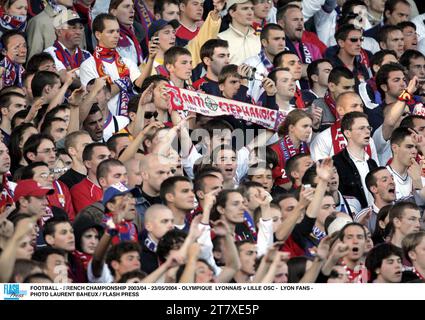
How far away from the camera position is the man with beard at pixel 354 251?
1311cm

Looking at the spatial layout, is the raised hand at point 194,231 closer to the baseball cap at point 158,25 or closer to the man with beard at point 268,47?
the man with beard at point 268,47

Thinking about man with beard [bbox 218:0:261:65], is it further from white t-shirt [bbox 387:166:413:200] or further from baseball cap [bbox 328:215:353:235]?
baseball cap [bbox 328:215:353:235]

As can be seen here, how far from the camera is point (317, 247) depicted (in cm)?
1332

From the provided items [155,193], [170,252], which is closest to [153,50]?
[155,193]

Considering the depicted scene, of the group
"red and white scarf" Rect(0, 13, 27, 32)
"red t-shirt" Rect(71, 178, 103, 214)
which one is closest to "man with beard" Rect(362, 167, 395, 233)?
"red t-shirt" Rect(71, 178, 103, 214)

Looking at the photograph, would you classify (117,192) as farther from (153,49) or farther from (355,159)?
(355,159)

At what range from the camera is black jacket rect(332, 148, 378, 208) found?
1487cm

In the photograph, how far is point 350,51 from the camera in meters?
17.1

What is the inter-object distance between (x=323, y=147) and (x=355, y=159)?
373 millimetres

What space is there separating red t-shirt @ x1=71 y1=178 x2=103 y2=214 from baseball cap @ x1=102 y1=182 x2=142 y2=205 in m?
0.29

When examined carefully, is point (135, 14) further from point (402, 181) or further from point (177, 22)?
point (402, 181)

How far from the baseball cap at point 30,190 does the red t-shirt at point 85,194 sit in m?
0.48

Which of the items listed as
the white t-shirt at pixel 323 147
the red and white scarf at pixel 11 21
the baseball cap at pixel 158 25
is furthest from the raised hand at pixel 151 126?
the red and white scarf at pixel 11 21

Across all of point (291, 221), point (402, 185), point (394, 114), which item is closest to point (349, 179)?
point (402, 185)
